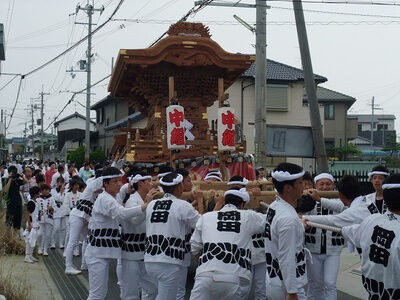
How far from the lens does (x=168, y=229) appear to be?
5.70 metres

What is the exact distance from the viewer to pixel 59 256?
41.0ft

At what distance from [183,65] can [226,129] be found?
219 centimetres

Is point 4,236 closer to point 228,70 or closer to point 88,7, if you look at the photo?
point 228,70

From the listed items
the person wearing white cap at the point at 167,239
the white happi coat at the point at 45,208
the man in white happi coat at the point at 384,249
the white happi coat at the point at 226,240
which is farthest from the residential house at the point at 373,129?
the man in white happi coat at the point at 384,249

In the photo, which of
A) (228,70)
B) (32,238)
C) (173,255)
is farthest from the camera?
(228,70)

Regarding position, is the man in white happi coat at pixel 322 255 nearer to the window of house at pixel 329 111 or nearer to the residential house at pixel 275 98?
the residential house at pixel 275 98

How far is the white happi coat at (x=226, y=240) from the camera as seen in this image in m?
4.88

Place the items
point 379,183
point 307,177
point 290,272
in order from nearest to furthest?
point 290,272, point 379,183, point 307,177

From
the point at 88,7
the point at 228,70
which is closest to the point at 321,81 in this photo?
the point at 88,7

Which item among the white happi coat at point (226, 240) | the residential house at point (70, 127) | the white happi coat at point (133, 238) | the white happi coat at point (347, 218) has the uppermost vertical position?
the residential house at point (70, 127)

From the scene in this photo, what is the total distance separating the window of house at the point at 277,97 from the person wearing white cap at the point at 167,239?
997 inches

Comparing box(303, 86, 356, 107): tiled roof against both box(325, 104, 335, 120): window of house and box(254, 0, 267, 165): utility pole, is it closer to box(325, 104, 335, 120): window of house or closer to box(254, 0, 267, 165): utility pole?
box(325, 104, 335, 120): window of house

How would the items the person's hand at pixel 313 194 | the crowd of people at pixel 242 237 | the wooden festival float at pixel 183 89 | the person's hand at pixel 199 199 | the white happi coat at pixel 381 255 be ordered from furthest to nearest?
1. the wooden festival float at pixel 183 89
2. the person's hand at pixel 199 199
3. the person's hand at pixel 313 194
4. the crowd of people at pixel 242 237
5. the white happi coat at pixel 381 255

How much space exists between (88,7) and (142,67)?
2389 centimetres
